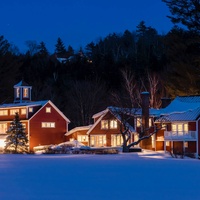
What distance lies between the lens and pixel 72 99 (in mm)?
83875

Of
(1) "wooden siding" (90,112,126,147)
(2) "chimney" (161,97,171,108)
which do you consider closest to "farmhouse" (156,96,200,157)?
(2) "chimney" (161,97,171,108)

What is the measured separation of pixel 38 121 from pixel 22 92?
327 inches

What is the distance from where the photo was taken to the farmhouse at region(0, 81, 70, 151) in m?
68.5

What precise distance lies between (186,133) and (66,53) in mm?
89710

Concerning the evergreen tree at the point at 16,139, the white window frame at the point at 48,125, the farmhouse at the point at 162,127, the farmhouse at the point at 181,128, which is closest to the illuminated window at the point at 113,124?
the farmhouse at the point at 162,127

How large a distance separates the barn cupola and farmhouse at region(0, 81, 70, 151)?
276 centimetres

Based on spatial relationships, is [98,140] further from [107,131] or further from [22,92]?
[22,92]

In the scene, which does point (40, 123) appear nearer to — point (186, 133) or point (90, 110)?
point (90, 110)

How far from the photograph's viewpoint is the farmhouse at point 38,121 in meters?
68.5

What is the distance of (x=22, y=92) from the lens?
7581 cm

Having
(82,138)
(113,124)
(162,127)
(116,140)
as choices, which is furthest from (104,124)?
(162,127)

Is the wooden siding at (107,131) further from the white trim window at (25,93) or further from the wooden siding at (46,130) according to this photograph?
the white trim window at (25,93)

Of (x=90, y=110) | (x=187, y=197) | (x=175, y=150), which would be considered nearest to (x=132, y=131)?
(x=175, y=150)

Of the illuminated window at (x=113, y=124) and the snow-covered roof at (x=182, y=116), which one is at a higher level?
the snow-covered roof at (x=182, y=116)
